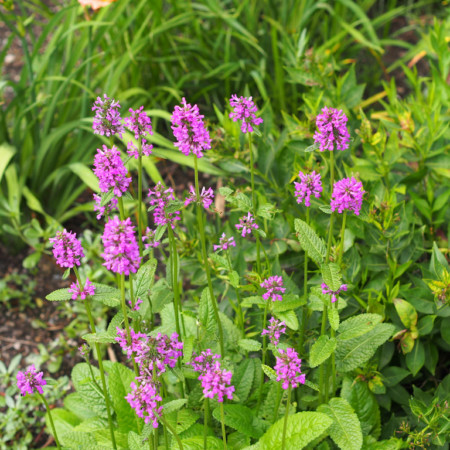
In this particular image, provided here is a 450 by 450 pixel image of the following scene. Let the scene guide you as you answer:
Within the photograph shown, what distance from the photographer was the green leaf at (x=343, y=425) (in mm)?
1699

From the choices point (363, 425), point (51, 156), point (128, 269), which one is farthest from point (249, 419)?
point (51, 156)

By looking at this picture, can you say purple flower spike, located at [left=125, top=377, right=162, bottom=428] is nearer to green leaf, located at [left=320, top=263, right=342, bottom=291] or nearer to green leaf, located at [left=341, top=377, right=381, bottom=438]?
green leaf, located at [left=320, top=263, right=342, bottom=291]

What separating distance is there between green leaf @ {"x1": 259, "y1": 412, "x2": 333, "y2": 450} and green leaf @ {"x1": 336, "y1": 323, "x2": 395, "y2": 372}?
0.78 feet

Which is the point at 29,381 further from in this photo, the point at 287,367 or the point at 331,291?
the point at 331,291

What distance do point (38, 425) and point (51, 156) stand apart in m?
1.36

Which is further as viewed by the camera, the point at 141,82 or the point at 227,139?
the point at 141,82

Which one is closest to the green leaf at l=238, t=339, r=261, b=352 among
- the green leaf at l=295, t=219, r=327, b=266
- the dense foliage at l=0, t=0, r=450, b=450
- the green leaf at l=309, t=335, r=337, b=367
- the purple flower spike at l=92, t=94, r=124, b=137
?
the dense foliage at l=0, t=0, r=450, b=450

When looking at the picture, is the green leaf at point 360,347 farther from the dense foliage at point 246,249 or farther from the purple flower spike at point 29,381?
the purple flower spike at point 29,381

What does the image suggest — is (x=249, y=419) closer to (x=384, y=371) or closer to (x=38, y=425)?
(x=384, y=371)

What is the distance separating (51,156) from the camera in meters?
3.17

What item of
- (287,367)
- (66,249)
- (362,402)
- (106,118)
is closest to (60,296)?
(66,249)

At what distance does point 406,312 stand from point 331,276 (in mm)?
610

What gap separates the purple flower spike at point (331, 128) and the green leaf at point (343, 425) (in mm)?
814

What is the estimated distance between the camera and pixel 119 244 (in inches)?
46.9
